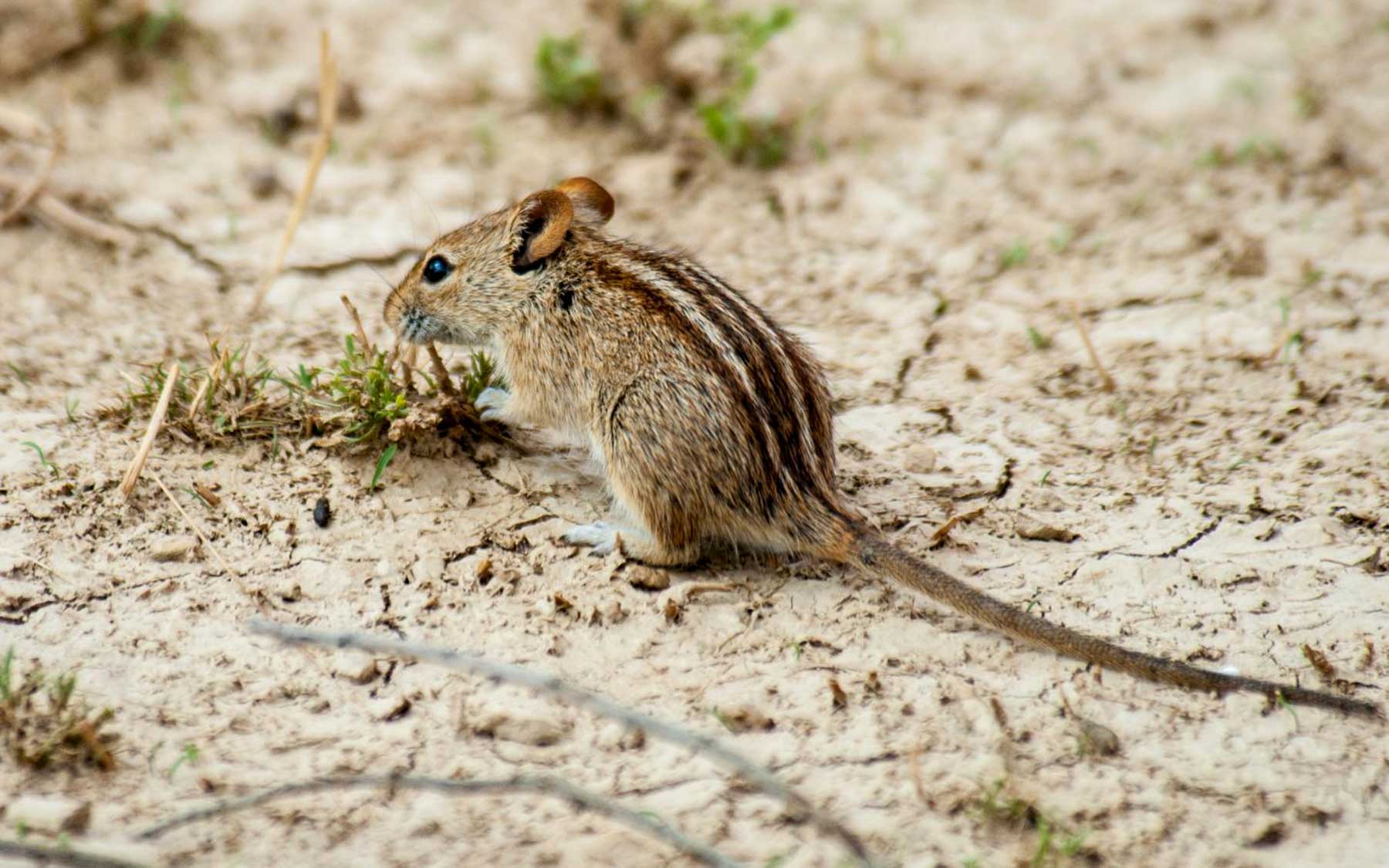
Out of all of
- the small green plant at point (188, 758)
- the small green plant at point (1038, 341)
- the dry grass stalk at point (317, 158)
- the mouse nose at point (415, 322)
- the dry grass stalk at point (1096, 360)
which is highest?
the dry grass stalk at point (317, 158)

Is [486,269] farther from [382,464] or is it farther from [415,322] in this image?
[382,464]

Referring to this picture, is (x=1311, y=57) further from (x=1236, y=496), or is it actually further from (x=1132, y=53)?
(x=1236, y=496)

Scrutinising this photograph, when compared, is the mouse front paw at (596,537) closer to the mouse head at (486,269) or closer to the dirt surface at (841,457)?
the dirt surface at (841,457)

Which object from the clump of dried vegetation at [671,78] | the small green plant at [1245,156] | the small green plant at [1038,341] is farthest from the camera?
the clump of dried vegetation at [671,78]

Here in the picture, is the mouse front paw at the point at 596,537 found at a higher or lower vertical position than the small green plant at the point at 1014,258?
lower

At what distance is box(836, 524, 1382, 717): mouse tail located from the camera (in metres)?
3.22

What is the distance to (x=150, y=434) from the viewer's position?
3.82 metres

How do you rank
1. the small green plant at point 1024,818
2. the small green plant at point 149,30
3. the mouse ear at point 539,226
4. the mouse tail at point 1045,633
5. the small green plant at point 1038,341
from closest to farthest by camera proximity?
the small green plant at point 1024,818 < the mouse tail at point 1045,633 < the mouse ear at point 539,226 < the small green plant at point 1038,341 < the small green plant at point 149,30

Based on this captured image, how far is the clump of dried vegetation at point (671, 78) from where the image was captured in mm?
5793

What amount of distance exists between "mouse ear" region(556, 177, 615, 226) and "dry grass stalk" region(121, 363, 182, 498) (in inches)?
51.7

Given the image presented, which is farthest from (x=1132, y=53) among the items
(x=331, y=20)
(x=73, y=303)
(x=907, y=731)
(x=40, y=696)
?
(x=40, y=696)

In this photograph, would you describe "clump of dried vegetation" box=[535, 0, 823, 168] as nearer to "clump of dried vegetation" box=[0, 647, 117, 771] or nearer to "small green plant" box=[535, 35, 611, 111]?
"small green plant" box=[535, 35, 611, 111]

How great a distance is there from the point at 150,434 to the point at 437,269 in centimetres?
99

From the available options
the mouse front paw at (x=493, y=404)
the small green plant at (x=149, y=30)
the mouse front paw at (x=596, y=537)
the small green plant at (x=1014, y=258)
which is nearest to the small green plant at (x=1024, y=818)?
the mouse front paw at (x=596, y=537)
